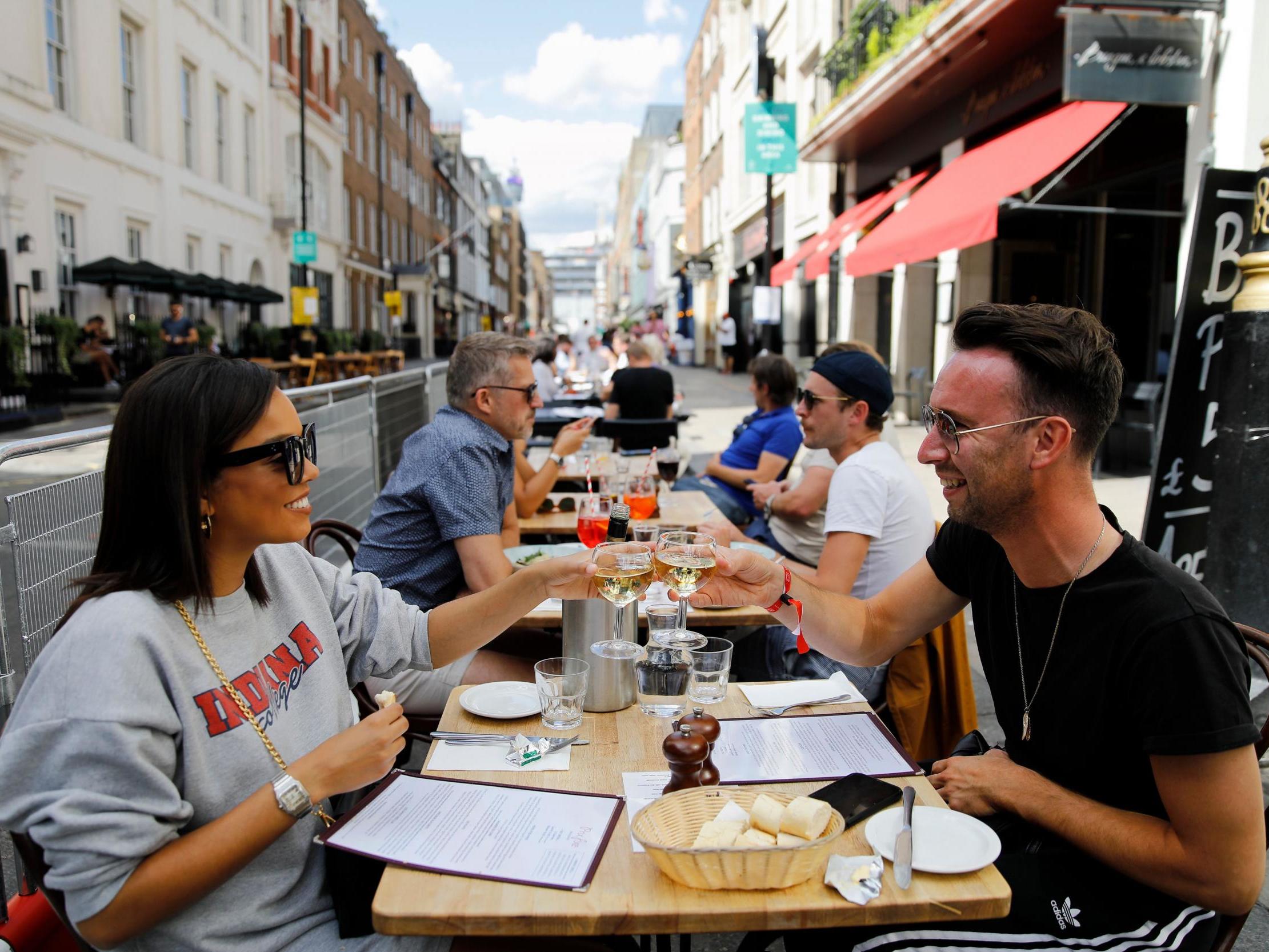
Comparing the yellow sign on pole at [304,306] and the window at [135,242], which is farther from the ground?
the window at [135,242]

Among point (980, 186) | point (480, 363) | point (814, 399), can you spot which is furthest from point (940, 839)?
point (980, 186)

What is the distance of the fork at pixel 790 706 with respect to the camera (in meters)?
2.38

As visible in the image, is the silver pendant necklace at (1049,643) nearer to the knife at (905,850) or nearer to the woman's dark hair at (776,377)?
the knife at (905,850)

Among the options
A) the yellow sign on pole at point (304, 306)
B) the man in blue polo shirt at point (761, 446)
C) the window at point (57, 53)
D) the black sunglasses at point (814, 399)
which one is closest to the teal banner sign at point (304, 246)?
the yellow sign on pole at point (304, 306)

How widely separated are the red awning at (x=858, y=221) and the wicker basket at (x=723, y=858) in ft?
42.4

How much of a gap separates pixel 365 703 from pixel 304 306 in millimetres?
23109

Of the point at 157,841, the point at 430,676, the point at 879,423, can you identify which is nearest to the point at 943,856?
the point at 157,841

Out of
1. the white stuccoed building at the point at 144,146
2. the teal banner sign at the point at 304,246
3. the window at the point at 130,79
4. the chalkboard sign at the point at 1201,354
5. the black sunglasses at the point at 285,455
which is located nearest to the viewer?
the black sunglasses at the point at 285,455

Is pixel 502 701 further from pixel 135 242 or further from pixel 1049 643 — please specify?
pixel 135 242

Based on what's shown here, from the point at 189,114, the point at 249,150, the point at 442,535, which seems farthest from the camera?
the point at 249,150

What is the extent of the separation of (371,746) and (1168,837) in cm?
150

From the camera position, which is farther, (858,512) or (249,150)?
(249,150)

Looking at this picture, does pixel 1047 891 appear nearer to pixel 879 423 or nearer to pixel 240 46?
pixel 879 423

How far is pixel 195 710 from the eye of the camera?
1.67 m
